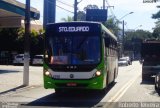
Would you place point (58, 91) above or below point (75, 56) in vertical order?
below

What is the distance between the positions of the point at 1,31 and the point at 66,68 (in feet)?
146

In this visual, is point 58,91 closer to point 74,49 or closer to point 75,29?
point 74,49

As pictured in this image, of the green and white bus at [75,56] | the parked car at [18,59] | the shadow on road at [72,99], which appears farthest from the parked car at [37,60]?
the green and white bus at [75,56]

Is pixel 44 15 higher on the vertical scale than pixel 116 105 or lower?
higher

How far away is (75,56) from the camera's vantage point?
18.7m

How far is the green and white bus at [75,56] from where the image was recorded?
60.8ft

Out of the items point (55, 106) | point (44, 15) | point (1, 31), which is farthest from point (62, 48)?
point (44, 15)

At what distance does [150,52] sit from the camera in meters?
33.1

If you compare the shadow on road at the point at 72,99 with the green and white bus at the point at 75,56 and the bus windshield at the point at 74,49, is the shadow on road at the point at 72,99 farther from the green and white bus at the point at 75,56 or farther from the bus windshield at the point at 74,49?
A: the bus windshield at the point at 74,49

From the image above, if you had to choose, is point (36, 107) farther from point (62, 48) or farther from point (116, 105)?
point (62, 48)

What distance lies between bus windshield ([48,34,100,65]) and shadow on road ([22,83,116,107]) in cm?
146

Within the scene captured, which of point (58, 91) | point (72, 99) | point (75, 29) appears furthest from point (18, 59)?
point (72, 99)

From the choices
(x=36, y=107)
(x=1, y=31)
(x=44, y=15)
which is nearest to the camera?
(x=36, y=107)

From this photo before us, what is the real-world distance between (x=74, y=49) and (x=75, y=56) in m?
0.29
